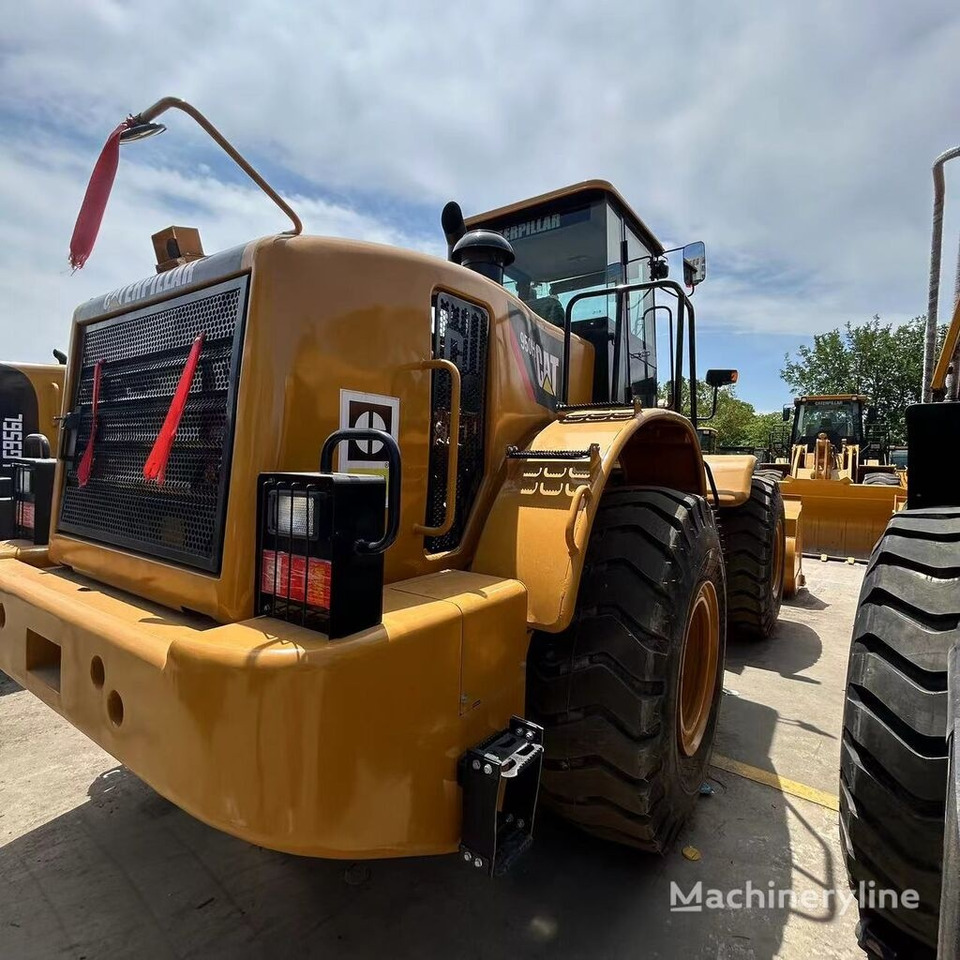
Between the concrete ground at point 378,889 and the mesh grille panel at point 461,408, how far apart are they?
1.25m

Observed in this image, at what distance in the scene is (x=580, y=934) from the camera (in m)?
2.03

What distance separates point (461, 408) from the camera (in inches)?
92.8

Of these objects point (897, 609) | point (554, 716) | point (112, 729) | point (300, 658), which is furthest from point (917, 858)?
point (112, 729)

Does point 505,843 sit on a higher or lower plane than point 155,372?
lower

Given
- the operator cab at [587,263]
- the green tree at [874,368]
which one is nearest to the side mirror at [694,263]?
the operator cab at [587,263]

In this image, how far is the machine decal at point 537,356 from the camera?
2.64 m

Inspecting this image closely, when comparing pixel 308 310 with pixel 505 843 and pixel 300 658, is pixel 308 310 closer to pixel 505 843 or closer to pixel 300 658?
pixel 300 658

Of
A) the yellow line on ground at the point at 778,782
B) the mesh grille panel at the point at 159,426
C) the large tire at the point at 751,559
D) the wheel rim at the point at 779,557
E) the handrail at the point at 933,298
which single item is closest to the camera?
the mesh grille panel at the point at 159,426

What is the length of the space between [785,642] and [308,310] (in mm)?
4918

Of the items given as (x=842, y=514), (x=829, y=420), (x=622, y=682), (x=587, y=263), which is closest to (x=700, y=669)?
(x=622, y=682)

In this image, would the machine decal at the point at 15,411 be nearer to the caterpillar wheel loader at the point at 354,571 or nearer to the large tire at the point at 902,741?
the caterpillar wheel loader at the point at 354,571

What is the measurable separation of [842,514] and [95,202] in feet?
31.8

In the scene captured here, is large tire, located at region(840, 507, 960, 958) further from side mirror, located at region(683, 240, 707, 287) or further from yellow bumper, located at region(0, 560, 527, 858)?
side mirror, located at region(683, 240, 707, 287)

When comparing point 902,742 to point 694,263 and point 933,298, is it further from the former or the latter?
point 933,298
